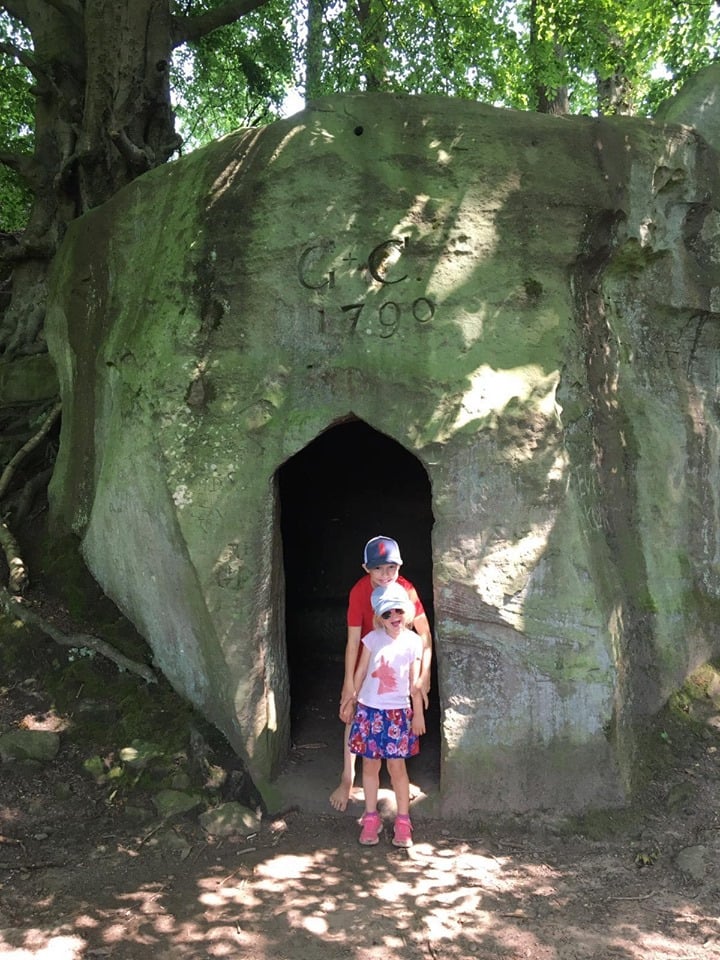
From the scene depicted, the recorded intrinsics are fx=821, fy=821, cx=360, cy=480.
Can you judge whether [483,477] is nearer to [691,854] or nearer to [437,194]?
[437,194]

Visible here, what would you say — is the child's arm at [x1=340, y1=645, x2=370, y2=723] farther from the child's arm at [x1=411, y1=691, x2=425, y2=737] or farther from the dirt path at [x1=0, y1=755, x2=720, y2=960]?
the dirt path at [x1=0, y1=755, x2=720, y2=960]

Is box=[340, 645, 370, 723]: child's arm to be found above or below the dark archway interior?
below

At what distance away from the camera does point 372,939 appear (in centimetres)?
350

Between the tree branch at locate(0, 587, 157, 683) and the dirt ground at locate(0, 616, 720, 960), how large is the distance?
1.90 feet

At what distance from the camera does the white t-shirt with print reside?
4.22m

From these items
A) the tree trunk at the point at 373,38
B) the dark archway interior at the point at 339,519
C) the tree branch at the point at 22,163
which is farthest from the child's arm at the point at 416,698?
the tree trunk at the point at 373,38

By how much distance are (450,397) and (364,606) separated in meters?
1.23

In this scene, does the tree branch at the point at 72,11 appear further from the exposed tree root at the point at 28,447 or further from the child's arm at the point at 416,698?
the child's arm at the point at 416,698

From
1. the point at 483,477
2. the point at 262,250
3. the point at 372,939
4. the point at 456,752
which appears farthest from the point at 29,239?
the point at 372,939

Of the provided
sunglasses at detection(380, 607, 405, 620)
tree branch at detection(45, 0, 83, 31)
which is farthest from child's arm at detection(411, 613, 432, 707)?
tree branch at detection(45, 0, 83, 31)

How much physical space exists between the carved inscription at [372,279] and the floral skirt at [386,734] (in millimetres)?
2048

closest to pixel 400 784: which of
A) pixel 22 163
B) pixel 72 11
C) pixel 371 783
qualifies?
pixel 371 783

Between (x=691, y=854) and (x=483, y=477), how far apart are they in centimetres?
214

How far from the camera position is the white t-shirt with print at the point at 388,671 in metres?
4.22
